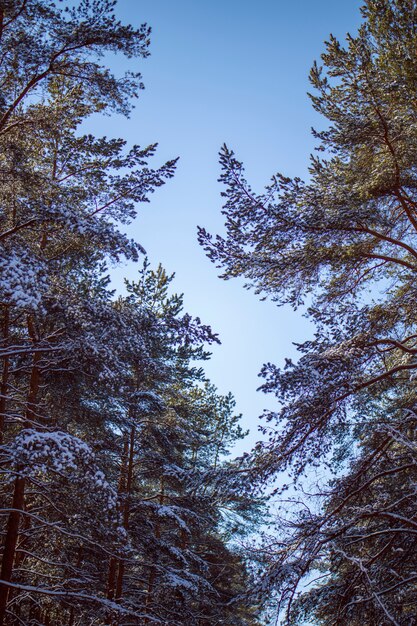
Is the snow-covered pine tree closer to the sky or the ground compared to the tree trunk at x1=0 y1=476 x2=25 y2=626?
closer to the sky

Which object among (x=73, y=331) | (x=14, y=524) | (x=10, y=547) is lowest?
(x=10, y=547)

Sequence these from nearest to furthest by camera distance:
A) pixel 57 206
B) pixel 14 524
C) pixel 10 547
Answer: pixel 57 206, pixel 10 547, pixel 14 524

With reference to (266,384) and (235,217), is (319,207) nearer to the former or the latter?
(235,217)

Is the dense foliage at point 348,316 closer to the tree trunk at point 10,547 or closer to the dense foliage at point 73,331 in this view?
the dense foliage at point 73,331

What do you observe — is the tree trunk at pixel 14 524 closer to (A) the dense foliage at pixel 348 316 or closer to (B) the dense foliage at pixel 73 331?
(B) the dense foliage at pixel 73 331

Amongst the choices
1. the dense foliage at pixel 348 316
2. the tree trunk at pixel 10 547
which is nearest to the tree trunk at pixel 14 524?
the tree trunk at pixel 10 547

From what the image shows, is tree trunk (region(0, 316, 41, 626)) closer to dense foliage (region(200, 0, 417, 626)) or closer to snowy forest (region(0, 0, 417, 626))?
snowy forest (region(0, 0, 417, 626))

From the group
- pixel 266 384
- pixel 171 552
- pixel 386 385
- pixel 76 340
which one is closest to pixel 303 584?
pixel 266 384

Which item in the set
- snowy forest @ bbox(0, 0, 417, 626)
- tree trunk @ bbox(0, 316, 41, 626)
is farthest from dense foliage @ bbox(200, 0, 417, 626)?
tree trunk @ bbox(0, 316, 41, 626)

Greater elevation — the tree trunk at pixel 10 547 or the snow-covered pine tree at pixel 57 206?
the snow-covered pine tree at pixel 57 206

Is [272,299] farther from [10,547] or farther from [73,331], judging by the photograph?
[10,547]

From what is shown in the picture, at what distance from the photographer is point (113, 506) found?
6.66 meters

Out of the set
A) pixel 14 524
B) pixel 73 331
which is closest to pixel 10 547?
pixel 14 524

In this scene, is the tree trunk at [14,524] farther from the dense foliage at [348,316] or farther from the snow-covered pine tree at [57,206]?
the dense foliage at [348,316]
